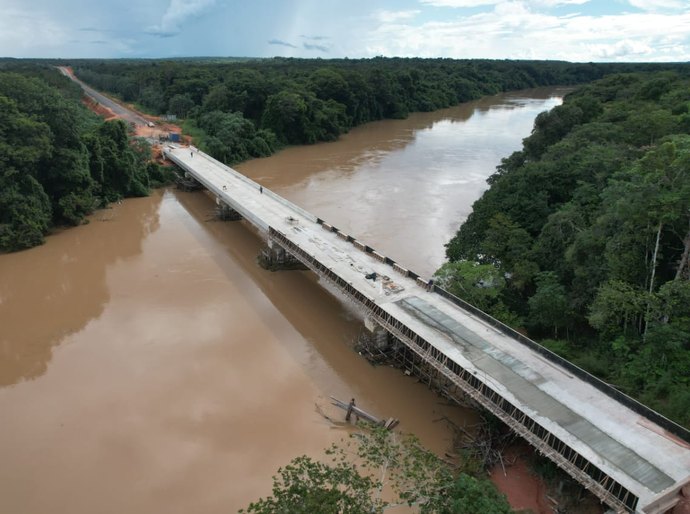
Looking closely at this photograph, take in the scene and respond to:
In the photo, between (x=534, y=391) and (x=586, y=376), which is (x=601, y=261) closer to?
(x=586, y=376)

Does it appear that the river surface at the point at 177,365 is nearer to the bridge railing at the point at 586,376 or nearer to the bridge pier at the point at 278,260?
the bridge pier at the point at 278,260

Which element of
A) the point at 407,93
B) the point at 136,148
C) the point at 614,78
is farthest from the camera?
the point at 407,93

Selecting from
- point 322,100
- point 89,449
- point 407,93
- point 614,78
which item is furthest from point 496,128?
point 89,449

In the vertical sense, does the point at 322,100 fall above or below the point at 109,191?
above

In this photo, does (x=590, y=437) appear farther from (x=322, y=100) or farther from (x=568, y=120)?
(x=322, y=100)

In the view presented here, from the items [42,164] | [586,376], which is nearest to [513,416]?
[586,376]

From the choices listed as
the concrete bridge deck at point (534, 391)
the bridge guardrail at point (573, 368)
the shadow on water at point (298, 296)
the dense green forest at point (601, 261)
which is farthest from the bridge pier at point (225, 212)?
the dense green forest at point (601, 261)
